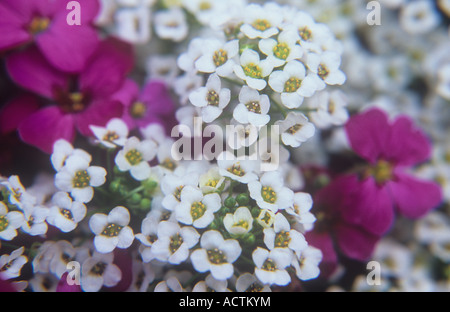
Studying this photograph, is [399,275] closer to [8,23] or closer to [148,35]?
[148,35]

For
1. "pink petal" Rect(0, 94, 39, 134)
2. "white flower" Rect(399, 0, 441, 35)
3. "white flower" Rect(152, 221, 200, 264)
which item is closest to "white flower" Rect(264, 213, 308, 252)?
"white flower" Rect(152, 221, 200, 264)

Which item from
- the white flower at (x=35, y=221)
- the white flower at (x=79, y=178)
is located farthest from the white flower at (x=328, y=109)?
the white flower at (x=35, y=221)

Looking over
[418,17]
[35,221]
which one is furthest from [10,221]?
[418,17]

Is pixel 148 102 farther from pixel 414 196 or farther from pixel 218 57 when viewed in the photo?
pixel 414 196

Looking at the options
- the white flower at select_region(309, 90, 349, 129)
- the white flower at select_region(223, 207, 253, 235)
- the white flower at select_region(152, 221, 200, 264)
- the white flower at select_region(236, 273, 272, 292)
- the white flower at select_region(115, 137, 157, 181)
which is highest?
the white flower at select_region(309, 90, 349, 129)

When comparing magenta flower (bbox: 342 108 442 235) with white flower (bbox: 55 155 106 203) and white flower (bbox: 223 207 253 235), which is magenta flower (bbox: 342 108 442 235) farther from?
white flower (bbox: 55 155 106 203)
